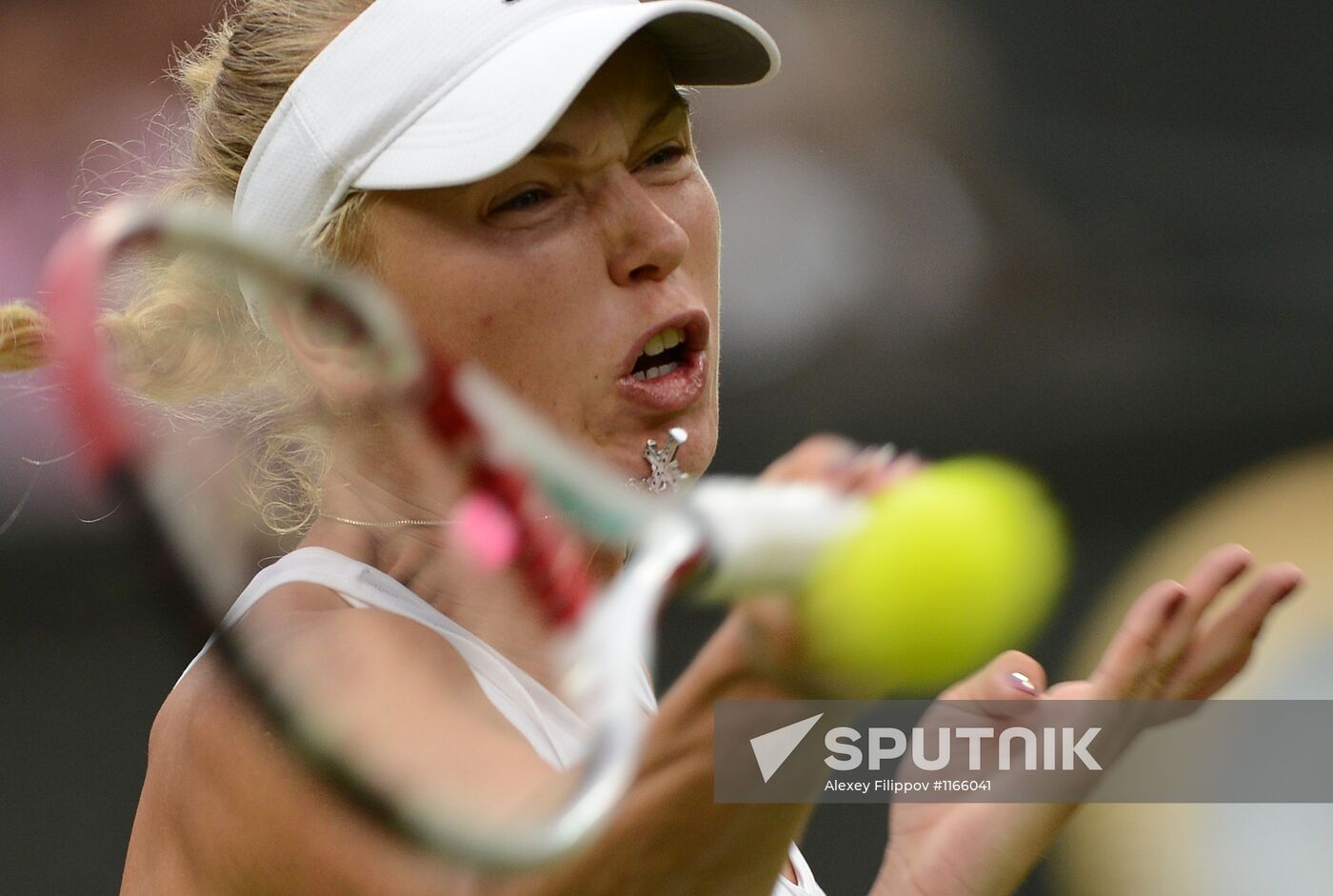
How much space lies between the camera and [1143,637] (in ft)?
4.10

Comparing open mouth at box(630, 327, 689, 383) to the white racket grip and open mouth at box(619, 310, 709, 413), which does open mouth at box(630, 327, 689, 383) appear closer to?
open mouth at box(619, 310, 709, 413)

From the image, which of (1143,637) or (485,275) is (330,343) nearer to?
(485,275)

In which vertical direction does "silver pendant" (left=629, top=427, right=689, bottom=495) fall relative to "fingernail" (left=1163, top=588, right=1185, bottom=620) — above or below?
above

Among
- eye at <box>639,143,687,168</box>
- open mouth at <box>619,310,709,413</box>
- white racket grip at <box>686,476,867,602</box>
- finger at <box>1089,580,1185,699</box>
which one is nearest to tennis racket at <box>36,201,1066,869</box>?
white racket grip at <box>686,476,867,602</box>

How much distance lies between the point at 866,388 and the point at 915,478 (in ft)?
9.99

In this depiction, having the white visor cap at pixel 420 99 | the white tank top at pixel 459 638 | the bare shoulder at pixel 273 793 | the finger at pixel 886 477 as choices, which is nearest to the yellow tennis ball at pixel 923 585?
the finger at pixel 886 477

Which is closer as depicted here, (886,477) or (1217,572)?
(886,477)

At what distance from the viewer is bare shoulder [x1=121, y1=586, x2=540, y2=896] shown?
103cm

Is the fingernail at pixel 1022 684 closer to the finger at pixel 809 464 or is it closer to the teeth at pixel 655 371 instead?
the teeth at pixel 655 371

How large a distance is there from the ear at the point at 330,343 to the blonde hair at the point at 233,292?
0.06m

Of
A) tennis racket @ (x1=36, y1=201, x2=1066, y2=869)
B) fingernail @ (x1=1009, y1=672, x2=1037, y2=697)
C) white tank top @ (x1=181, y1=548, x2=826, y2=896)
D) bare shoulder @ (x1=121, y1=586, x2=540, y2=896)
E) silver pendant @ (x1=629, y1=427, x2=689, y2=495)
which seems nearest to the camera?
tennis racket @ (x1=36, y1=201, x2=1066, y2=869)

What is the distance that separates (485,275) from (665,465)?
0.22m

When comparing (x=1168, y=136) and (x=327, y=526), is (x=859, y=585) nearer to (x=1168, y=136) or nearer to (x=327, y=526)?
(x=327, y=526)

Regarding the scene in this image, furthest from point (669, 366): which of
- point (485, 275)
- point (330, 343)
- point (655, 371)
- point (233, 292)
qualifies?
point (233, 292)
